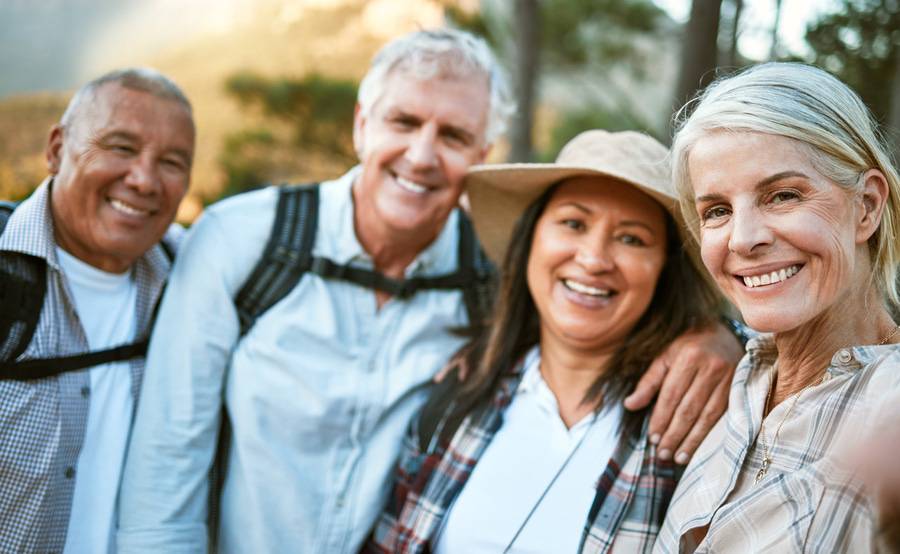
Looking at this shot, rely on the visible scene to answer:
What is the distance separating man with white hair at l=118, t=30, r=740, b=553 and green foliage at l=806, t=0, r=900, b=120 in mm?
2282

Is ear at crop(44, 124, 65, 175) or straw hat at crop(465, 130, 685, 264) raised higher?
straw hat at crop(465, 130, 685, 264)

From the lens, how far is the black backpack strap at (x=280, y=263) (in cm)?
244

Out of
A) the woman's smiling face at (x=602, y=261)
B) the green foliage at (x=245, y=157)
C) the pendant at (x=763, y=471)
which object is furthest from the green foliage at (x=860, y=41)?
the green foliage at (x=245, y=157)

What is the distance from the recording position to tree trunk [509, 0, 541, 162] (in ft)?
22.0

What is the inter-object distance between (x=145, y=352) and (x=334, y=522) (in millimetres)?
830

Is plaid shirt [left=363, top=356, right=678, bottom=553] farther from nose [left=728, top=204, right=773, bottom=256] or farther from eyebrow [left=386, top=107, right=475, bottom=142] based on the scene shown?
eyebrow [left=386, top=107, right=475, bottom=142]

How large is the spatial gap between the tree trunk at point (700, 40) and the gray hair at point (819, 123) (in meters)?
1.93

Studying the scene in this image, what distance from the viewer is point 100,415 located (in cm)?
228

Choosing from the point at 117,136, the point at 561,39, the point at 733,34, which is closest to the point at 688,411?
the point at 117,136

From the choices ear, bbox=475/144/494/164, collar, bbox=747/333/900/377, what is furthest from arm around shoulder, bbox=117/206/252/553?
collar, bbox=747/333/900/377

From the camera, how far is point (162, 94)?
7.66 feet

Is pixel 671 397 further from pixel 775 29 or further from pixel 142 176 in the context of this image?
pixel 775 29

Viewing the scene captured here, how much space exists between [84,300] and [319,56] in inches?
488

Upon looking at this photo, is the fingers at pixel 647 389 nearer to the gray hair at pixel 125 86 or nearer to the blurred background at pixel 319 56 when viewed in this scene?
the blurred background at pixel 319 56
